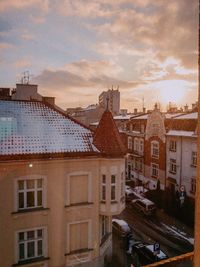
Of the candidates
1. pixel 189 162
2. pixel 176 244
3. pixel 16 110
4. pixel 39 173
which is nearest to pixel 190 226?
pixel 176 244

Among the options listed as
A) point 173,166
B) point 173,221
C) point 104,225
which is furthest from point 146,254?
point 173,166

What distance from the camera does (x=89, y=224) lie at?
2.76 meters

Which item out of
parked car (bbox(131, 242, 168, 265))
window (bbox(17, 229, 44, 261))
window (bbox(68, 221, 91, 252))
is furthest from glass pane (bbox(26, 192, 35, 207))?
parked car (bbox(131, 242, 168, 265))

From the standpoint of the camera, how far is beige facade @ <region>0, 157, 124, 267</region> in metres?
2.40

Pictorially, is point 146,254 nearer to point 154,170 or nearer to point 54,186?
point 54,186

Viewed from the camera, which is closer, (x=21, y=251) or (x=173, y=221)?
(x=21, y=251)

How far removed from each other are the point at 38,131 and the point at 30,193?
2.05 feet

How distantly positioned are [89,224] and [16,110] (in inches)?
56.4

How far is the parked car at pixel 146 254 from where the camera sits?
3.38 meters

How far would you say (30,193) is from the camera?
2465mm

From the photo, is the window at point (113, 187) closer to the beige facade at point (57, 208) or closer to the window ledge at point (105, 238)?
the beige facade at point (57, 208)

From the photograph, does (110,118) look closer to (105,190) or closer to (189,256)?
(105,190)

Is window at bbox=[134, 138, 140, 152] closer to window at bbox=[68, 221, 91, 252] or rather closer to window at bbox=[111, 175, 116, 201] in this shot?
window at bbox=[111, 175, 116, 201]

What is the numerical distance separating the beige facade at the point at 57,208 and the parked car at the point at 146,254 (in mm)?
830
